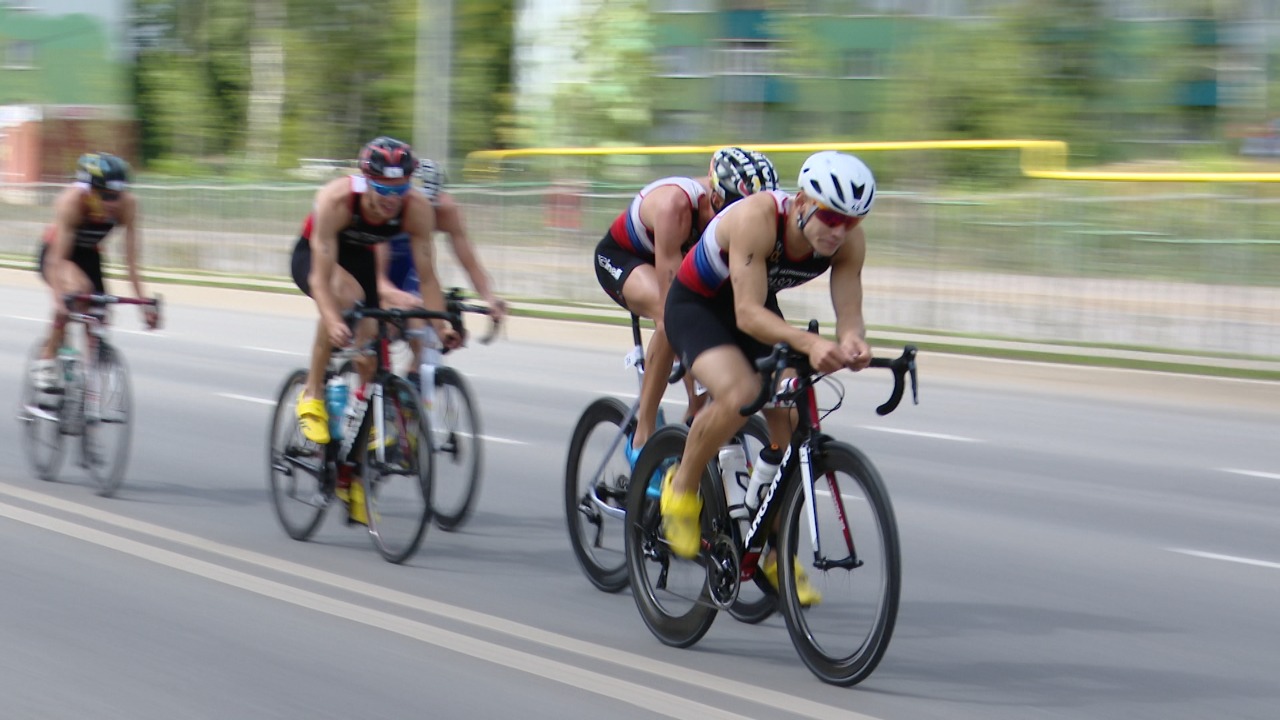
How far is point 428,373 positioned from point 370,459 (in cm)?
55

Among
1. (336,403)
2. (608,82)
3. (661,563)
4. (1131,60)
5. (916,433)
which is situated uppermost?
(1131,60)

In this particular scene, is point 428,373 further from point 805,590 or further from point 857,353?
point 857,353

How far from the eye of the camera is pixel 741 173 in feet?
20.6

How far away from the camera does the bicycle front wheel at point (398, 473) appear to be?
7.14 m

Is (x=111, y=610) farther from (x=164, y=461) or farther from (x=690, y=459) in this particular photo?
(x=164, y=461)

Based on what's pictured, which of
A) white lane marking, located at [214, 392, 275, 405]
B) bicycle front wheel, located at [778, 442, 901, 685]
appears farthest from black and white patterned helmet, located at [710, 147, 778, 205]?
white lane marking, located at [214, 392, 275, 405]

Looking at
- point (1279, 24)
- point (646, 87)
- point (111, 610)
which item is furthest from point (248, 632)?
point (646, 87)

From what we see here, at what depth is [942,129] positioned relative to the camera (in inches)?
1517

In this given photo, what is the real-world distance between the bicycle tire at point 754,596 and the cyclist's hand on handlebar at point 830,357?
31.6 inches

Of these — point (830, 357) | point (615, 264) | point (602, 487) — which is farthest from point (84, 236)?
point (830, 357)

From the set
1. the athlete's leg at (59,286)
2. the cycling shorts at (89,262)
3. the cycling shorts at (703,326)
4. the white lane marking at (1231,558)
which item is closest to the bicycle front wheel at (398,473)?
the cycling shorts at (703,326)

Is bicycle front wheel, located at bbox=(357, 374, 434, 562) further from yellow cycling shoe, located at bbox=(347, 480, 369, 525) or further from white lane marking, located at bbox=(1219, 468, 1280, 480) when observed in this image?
white lane marking, located at bbox=(1219, 468, 1280, 480)

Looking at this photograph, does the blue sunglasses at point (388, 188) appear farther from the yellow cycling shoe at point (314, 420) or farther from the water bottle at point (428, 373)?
the yellow cycling shoe at point (314, 420)

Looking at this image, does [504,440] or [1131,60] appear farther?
[1131,60]
